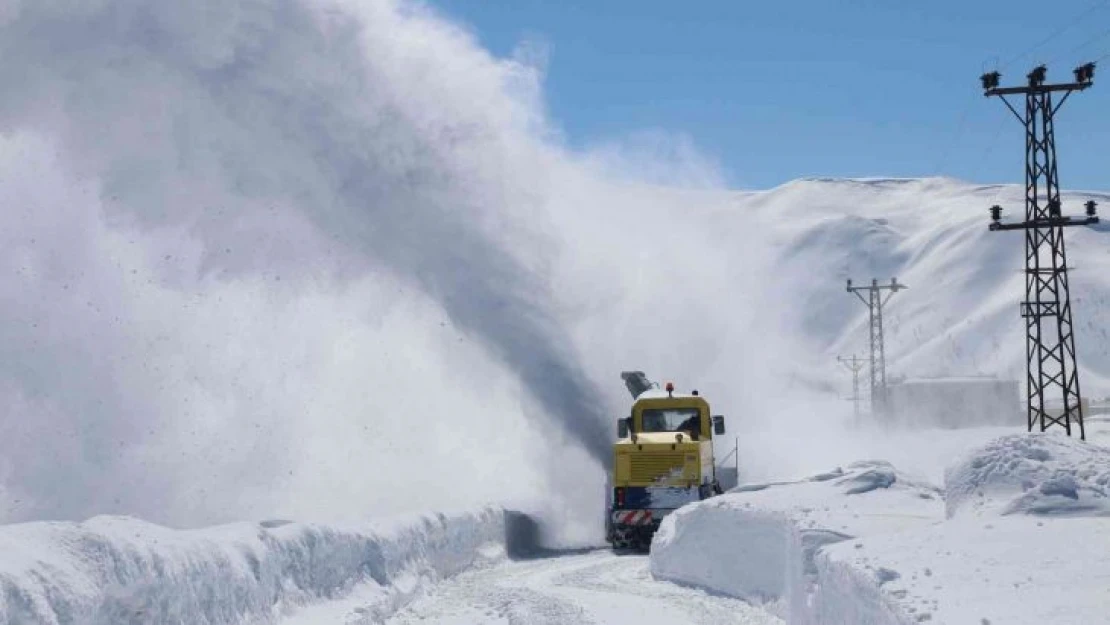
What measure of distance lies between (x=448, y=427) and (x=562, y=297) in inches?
559

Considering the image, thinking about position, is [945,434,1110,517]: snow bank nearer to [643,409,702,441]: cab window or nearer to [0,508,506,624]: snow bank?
[0,508,506,624]: snow bank

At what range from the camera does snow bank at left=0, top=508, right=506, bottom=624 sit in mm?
7977

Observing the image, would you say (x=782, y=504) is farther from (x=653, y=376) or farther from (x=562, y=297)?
(x=653, y=376)

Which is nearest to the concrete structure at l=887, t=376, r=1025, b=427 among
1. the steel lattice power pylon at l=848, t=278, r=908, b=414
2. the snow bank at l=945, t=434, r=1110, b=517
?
the steel lattice power pylon at l=848, t=278, r=908, b=414

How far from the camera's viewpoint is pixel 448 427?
4597cm

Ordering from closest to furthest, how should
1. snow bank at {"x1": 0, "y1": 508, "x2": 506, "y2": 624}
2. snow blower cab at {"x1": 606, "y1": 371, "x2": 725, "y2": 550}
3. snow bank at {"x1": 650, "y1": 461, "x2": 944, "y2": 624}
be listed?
snow bank at {"x1": 0, "y1": 508, "x2": 506, "y2": 624}, snow bank at {"x1": 650, "y1": 461, "x2": 944, "y2": 624}, snow blower cab at {"x1": 606, "y1": 371, "x2": 725, "y2": 550}

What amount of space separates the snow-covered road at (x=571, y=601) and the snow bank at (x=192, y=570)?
22.6 inches

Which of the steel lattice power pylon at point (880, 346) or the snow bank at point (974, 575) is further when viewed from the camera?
the steel lattice power pylon at point (880, 346)

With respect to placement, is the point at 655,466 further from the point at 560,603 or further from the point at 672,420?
the point at 560,603

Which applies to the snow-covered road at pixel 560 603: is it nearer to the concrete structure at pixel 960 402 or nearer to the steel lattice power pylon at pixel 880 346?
the steel lattice power pylon at pixel 880 346

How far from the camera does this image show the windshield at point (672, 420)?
82.8 feet

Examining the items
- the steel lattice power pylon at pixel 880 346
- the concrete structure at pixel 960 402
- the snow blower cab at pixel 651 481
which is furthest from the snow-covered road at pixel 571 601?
the concrete structure at pixel 960 402

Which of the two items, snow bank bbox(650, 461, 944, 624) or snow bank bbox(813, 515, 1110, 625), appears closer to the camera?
snow bank bbox(813, 515, 1110, 625)

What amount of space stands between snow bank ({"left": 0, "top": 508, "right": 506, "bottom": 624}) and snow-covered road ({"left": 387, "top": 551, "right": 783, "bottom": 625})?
0.58 metres
